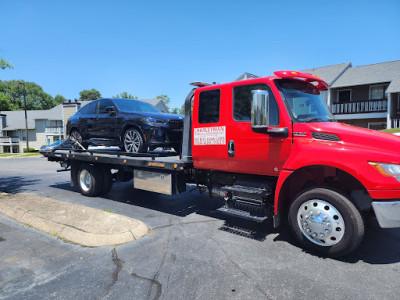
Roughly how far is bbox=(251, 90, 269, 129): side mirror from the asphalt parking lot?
70.6 inches

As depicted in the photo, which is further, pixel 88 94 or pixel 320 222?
pixel 88 94

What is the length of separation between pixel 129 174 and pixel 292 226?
14.9 feet

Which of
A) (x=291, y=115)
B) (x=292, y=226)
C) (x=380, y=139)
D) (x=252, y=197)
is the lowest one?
(x=292, y=226)

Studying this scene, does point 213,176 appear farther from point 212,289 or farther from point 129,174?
point 129,174

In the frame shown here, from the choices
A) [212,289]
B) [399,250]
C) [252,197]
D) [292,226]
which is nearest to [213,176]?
[252,197]

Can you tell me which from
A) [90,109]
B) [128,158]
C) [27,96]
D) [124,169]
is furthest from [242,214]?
[27,96]

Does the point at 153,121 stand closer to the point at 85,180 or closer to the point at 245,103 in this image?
the point at 245,103

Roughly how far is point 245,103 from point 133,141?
3.07 metres

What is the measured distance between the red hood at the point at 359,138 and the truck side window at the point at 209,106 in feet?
Result: 4.59

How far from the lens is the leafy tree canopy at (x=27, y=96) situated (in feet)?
→ 242

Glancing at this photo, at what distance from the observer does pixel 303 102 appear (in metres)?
4.12

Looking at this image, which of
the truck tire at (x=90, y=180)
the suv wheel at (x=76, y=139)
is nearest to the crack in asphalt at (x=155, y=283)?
the truck tire at (x=90, y=180)

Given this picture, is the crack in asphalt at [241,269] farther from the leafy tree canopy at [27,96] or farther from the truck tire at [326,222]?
the leafy tree canopy at [27,96]

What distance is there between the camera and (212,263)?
136 inches
